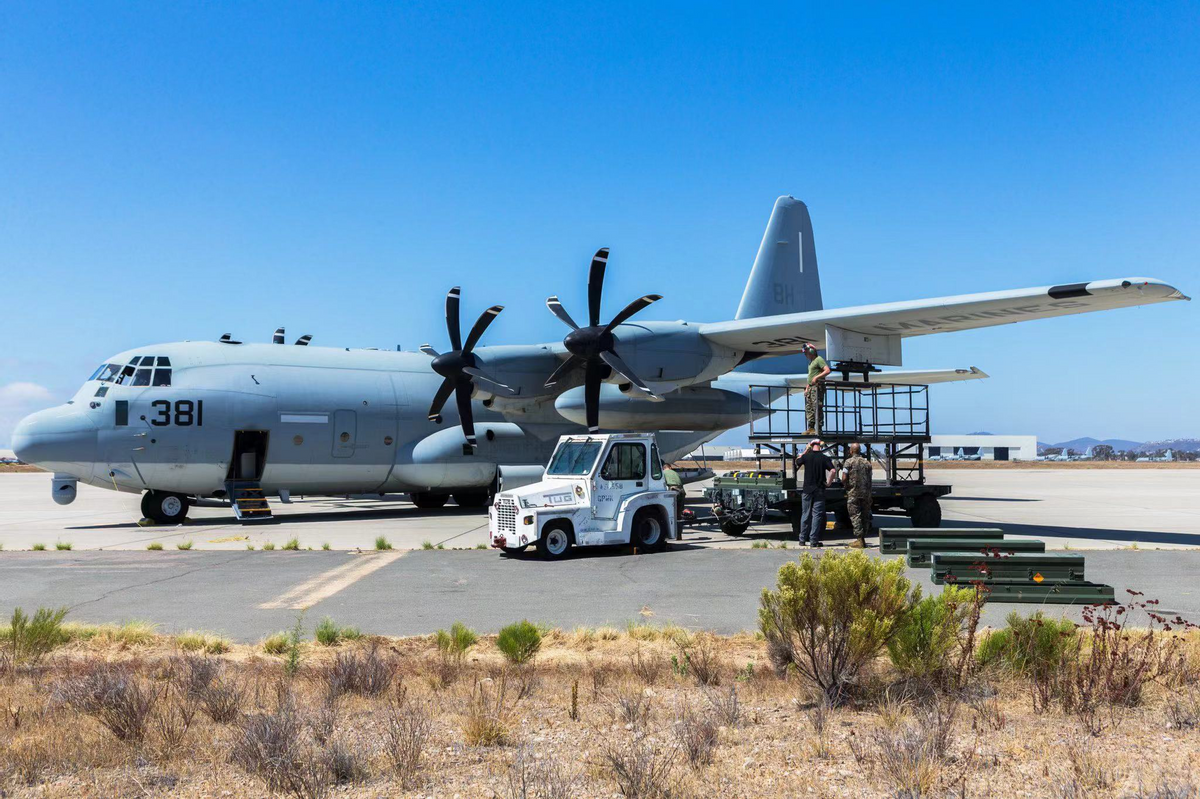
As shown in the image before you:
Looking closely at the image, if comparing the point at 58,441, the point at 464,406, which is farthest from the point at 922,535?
the point at 58,441

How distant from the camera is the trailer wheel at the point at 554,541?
50.6ft

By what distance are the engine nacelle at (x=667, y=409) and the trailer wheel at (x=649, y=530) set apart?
273 inches

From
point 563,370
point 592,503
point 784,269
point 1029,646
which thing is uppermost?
point 784,269

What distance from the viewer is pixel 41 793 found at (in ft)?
16.0

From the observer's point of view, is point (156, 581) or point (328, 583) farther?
point (156, 581)

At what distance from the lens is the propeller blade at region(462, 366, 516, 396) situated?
22938 mm

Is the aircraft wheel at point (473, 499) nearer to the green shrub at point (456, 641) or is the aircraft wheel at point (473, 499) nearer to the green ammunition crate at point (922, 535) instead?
the green ammunition crate at point (922, 535)

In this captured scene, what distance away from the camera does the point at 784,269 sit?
94.3ft

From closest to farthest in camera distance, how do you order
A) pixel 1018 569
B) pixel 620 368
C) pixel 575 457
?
pixel 1018 569, pixel 575 457, pixel 620 368

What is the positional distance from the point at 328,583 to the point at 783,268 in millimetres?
19770

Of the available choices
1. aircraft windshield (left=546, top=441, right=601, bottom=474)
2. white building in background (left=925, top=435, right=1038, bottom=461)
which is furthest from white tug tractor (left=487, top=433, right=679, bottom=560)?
white building in background (left=925, top=435, right=1038, bottom=461)

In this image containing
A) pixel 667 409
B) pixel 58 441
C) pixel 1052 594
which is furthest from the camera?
pixel 667 409

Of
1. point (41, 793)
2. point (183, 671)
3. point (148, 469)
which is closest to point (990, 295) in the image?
point (183, 671)

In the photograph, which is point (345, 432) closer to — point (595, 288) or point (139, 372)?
point (139, 372)
